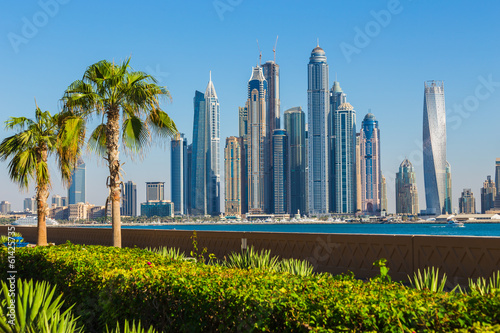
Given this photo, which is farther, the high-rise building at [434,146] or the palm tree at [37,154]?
the high-rise building at [434,146]

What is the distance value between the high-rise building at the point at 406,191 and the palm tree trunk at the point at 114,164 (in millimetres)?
124164

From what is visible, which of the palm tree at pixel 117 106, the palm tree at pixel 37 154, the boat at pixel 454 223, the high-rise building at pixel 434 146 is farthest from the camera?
the boat at pixel 454 223

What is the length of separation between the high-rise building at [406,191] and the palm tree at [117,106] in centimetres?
12360

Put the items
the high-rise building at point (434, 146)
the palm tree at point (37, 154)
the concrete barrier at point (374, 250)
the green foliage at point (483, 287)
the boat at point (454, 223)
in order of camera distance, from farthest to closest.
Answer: the boat at point (454, 223)
the high-rise building at point (434, 146)
the palm tree at point (37, 154)
the concrete barrier at point (374, 250)
the green foliage at point (483, 287)

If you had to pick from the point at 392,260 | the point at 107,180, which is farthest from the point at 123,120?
the point at 392,260

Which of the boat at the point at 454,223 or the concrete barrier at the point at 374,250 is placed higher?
the concrete barrier at the point at 374,250

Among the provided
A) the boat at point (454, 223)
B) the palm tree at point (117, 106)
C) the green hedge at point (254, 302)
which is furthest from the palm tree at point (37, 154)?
the boat at point (454, 223)

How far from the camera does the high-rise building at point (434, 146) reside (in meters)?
144

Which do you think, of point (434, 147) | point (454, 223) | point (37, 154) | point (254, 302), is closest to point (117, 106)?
point (37, 154)

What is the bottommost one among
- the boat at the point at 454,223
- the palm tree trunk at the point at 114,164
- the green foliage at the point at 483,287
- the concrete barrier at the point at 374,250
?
the boat at the point at 454,223

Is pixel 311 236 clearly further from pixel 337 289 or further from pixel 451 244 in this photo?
pixel 337 289

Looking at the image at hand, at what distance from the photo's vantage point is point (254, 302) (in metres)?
4.82

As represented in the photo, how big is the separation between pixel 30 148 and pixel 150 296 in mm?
18813

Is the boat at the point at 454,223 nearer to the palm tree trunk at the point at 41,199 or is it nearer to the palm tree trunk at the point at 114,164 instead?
the palm tree trunk at the point at 41,199
